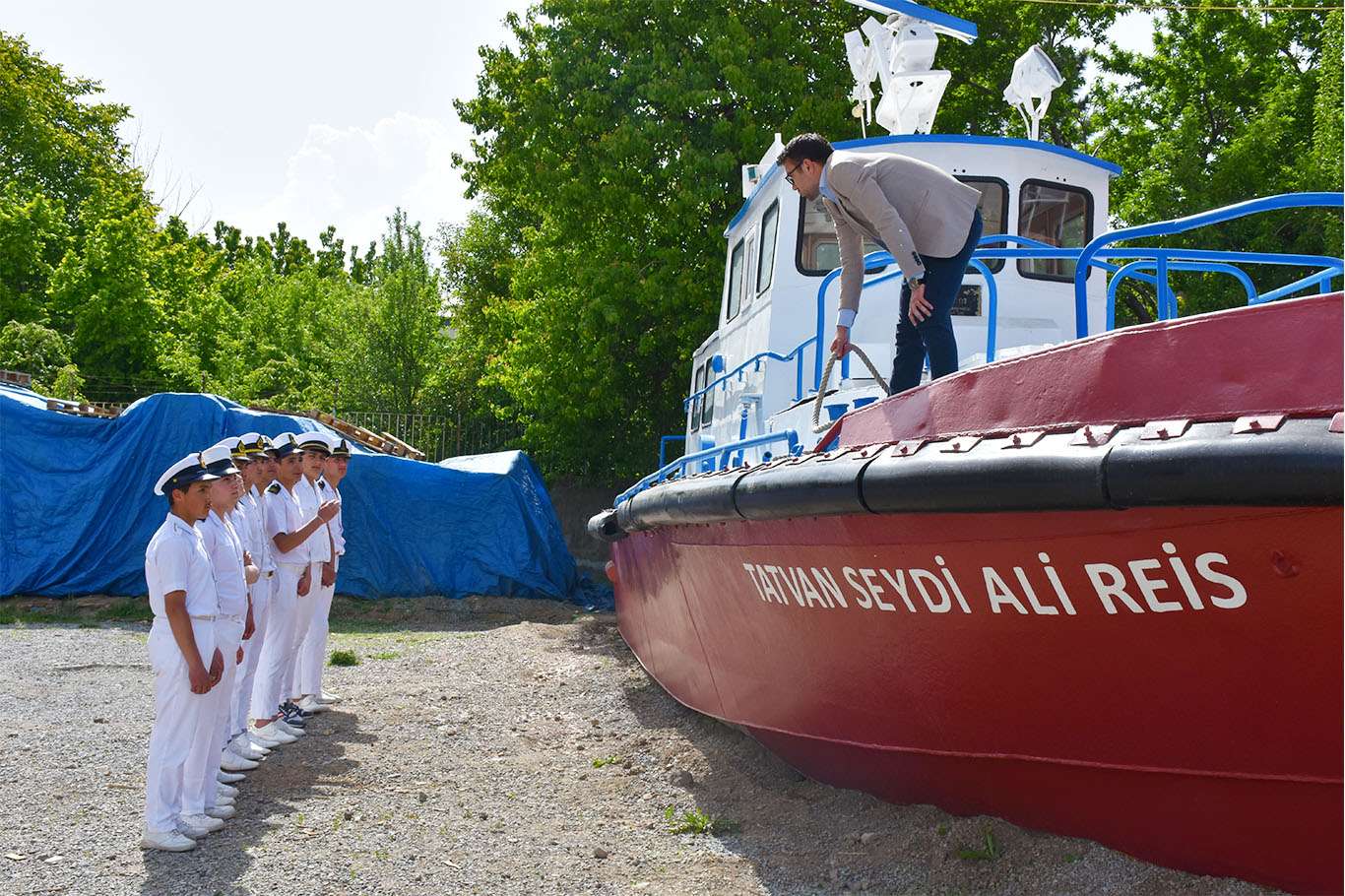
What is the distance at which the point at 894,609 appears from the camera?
12.8ft

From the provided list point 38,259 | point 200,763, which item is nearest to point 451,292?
point 38,259

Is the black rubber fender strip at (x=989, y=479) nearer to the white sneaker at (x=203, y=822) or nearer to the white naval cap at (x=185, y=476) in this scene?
the white naval cap at (x=185, y=476)

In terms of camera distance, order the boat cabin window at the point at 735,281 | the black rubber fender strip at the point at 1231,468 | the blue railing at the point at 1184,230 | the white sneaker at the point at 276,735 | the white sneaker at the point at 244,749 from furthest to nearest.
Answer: the boat cabin window at the point at 735,281 < the white sneaker at the point at 276,735 < the white sneaker at the point at 244,749 < the blue railing at the point at 1184,230 < the black rubber fender strip at the point at 1231,468

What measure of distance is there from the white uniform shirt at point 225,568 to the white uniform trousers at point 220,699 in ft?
0.19

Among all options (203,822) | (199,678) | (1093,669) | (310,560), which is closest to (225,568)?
(199,678)

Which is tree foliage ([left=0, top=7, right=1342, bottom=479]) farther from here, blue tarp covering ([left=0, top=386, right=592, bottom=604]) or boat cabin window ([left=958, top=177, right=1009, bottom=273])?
boat cabin window ([left=958, top=177, right=1009, bottom=273])

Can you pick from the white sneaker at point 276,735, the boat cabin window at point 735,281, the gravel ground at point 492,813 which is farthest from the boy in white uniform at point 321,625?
the boat cabin window at point 735,281

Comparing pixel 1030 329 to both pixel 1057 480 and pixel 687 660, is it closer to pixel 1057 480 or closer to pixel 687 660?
pixel 687 660

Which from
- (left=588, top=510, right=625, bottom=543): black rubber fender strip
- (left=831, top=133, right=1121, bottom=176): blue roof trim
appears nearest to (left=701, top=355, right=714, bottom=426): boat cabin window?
(left=588, top=510, right=625, bottom=543): black rubber fender strip

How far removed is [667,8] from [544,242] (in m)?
3.85

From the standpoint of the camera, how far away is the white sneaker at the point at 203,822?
468 cm

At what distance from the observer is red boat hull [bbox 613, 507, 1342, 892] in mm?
2912

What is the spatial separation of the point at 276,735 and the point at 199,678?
2.18m

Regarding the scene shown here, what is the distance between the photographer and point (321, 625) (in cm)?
759
